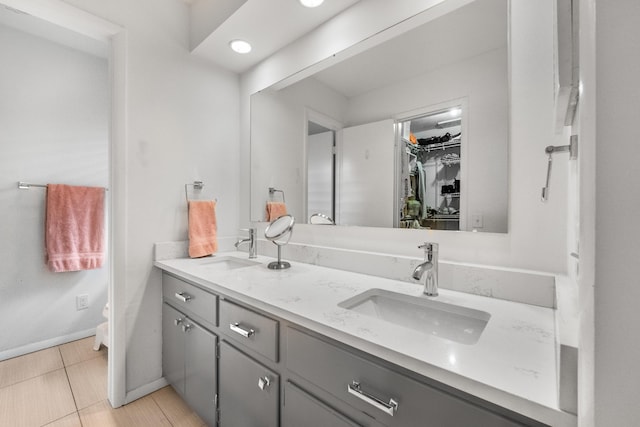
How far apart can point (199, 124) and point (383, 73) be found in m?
1.26

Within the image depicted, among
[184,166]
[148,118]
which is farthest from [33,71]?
[184,166]

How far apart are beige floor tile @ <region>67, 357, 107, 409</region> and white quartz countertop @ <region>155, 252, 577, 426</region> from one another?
112 centimetres

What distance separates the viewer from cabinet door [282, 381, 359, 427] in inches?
28.9

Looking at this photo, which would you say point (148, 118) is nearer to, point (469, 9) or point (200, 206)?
point (200, 206)

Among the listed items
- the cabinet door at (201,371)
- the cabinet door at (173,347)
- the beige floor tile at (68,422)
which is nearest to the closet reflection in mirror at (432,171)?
the cabinet door at (201,371)

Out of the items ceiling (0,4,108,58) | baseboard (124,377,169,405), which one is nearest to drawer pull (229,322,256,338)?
baseboard (124,377,169,405)

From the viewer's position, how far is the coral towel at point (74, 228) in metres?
2.06

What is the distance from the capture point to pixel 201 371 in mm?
1316

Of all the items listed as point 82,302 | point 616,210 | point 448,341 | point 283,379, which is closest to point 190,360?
point 283,379

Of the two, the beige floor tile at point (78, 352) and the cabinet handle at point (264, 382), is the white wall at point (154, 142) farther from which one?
the cabinet handle at point (264, 382)

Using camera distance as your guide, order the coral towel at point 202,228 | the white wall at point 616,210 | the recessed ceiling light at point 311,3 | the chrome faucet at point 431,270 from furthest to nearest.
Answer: the coral towel at point 202,228 < the recessed ceiling light at point 311,3 < the chrome faucet at point 431,270 < the white wall at point 616,210

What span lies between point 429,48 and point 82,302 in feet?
9.94

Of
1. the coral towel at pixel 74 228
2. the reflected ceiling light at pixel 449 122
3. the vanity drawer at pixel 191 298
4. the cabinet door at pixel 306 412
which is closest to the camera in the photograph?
the cabinet door at pixel 306 412

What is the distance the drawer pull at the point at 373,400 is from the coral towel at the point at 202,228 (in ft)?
4.57
